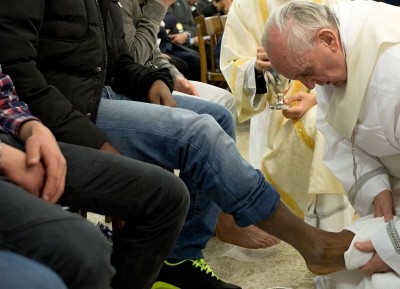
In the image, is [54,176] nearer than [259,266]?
Yes

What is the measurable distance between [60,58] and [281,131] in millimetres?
1050

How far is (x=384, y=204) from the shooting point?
1.75 m

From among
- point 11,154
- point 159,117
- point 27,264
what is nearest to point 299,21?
point 159,117

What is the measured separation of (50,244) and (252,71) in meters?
1.55

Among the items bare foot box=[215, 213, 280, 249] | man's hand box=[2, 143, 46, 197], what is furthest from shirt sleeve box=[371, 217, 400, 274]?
man's hand box=[2, 143, 46, 197]

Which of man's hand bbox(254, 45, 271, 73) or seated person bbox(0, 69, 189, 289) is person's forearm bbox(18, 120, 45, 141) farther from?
man's hand bbox(254, 45, 271, 73)

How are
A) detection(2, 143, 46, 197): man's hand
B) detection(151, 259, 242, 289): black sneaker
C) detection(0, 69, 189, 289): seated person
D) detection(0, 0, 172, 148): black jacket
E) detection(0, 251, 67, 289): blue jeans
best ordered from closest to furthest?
1. detection(0, 251, 67, 289): blue jeans
2. detection(0, 69, 189, 289): seated person
3. detection(2, 143, 46, 197): man's hand
4. detection(0, 0, 172, 148): black jacket
5. detection(151, 259, 242, 289): black sneaker

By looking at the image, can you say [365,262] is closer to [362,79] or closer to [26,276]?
[362,79]

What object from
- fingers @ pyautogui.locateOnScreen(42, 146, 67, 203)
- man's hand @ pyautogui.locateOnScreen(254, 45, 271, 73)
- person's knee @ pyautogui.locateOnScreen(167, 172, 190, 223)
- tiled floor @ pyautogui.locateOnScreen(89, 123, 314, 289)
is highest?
fingers @ pyautogui.locateOnScreen(42, 146, 67, 203)

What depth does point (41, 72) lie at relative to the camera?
5.54 feet

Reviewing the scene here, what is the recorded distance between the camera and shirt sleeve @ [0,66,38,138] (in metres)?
1.44

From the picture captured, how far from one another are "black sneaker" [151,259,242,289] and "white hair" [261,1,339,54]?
2.31 feet

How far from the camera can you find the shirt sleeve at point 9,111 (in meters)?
1.44

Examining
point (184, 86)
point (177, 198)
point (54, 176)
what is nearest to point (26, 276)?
point (54, 176)
